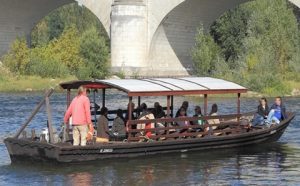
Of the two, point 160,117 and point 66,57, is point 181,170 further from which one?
point 66,57

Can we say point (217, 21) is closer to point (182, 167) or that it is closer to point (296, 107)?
point (296, 107)

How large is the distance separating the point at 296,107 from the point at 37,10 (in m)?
27.3

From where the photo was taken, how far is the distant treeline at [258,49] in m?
42.6

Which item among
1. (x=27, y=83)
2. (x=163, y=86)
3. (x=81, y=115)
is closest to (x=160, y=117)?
(x=163, y=86)

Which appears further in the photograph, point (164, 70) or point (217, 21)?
point (217, 21)

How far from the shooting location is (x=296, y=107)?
33.7 m

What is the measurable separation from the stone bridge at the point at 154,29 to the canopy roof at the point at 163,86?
85.4ft

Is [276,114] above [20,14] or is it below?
below

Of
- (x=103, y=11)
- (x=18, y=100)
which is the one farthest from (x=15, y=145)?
(x=103, y=11)

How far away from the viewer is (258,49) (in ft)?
146

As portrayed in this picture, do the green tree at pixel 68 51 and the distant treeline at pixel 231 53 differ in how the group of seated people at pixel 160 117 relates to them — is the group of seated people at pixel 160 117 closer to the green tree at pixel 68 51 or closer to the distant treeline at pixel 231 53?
the distant treeline at pixel 231 53

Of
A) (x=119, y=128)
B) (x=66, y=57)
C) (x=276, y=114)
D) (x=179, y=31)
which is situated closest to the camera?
(x=119, y=128)

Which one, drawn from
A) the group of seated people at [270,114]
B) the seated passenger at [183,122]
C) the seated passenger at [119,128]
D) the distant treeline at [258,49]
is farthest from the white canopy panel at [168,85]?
the distant treeline at [258,49]

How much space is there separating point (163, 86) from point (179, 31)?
32.2 metres
